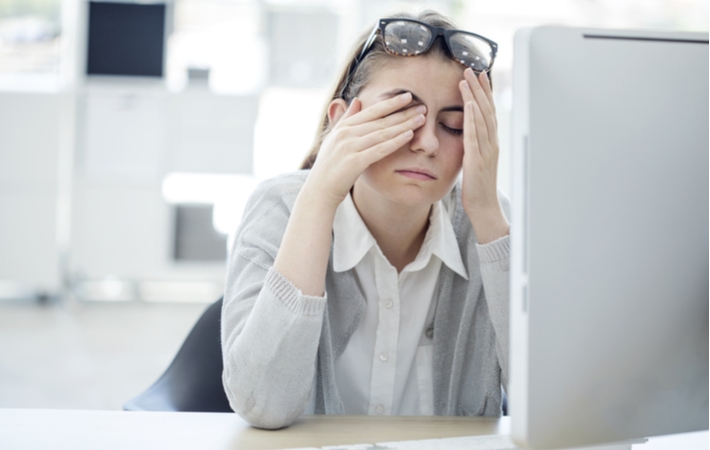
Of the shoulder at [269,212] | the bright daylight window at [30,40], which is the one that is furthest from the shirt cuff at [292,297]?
the bright daylight window at [30,40]

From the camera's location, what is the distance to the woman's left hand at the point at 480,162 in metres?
1.05

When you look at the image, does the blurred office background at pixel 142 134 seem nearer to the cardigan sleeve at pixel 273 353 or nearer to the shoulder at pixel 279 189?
the shoulder at pixel 279 189

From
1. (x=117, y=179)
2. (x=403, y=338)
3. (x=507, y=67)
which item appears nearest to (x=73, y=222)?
(x=117, y=179)

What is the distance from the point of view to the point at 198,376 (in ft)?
4.24

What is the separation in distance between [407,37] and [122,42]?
12.4 feet

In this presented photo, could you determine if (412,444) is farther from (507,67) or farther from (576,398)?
(507,67)

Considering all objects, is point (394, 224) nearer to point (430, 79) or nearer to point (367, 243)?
point (367, 243)

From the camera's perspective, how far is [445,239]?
4.04 ft

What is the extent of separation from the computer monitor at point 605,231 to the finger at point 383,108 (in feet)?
1.55

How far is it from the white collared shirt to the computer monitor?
0.59m

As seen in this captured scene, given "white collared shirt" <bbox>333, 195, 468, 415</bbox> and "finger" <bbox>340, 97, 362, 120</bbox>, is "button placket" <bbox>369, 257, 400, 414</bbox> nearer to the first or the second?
"white collared shirt" <bbox>333, 195, 468, 415</bbox>

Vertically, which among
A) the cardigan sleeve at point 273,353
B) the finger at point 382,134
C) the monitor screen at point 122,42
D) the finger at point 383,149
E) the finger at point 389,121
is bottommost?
the cardigan sleeve at point 273,353

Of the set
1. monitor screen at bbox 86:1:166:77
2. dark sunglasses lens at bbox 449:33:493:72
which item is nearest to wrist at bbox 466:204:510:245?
dark sunglasses lens at bbox 449:33:493:72

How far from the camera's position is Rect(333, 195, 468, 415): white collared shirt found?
118 cm
